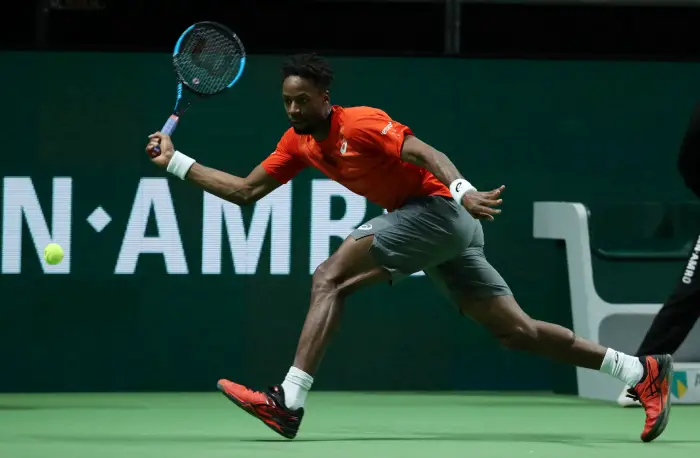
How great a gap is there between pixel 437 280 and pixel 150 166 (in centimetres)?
225

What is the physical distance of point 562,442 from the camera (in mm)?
5637

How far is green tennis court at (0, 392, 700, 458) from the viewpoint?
526 cm

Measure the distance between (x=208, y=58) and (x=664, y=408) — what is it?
238 cm

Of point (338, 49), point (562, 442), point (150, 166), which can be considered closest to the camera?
point (562, 442)

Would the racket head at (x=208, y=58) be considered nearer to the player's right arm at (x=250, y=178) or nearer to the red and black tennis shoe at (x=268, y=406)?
the player's right arm at (x=250, y=178)

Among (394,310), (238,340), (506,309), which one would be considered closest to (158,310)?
(238,340)

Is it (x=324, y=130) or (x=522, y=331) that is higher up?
(x=324, y=130)

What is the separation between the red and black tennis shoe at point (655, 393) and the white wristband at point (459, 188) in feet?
4.10

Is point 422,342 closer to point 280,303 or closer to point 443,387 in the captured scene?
point 443,387

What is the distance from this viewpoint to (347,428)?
6.15 meters

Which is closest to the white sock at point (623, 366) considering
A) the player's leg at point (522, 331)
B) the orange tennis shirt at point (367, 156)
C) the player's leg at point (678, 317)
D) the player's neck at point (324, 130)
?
the player's leg at point (522, 331)

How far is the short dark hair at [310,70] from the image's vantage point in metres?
5.59

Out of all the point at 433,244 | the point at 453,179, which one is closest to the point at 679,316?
the point at 433,244

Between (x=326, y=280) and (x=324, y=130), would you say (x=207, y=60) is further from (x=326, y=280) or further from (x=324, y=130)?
(x=326, y=280)
